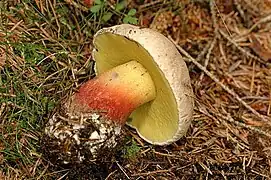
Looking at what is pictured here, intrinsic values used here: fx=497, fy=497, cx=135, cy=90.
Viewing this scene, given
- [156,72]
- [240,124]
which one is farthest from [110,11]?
[240,124]

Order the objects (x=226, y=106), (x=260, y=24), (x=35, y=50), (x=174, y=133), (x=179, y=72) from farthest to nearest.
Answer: (x=260, y=24) → (x=226, y=106) → (x=35, y=50) → (x=174, y=133) → (x=179, y=72)

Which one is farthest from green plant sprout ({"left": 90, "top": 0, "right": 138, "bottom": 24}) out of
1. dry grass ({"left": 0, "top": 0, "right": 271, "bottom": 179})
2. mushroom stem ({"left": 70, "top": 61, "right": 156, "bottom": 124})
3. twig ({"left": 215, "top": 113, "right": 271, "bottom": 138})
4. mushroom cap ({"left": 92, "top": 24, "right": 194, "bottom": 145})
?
twig ({"left": 215, "top": 113, "right": 271, "bottom": 138})

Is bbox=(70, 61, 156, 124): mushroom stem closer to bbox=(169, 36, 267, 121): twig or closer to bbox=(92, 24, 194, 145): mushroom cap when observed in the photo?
bbox=(92, 24, 194, 145): mushroom cap

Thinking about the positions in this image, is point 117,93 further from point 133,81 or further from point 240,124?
point 240,124

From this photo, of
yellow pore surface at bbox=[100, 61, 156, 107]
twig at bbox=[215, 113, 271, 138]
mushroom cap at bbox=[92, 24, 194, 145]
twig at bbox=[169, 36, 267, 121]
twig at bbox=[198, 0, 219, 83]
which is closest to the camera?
mushroom cap at bbox=[92, 24, 194, 145]

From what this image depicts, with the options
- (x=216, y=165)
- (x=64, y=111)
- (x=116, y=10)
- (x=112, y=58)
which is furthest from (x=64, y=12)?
(x=216, y=165)

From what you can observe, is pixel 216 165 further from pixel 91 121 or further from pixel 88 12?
pixel 88 12

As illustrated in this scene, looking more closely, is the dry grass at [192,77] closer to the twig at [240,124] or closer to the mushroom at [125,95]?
the twig at [240,124]
